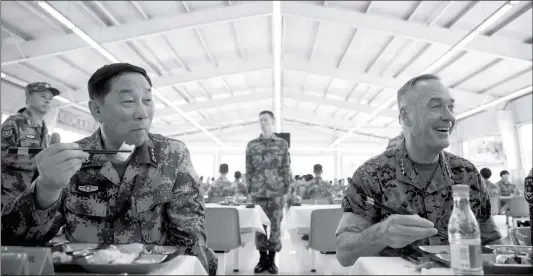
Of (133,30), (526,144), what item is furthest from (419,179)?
(526,144)

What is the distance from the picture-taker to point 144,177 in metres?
1.40

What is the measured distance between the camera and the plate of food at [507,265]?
892mm

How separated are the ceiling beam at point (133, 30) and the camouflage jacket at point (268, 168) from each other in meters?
4.29

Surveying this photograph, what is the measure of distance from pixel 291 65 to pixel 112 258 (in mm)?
10859

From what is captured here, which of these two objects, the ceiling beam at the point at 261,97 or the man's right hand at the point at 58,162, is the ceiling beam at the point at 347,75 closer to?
the ceiling beam at the point at 261,97

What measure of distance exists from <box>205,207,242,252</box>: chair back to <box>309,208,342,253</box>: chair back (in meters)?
0.68

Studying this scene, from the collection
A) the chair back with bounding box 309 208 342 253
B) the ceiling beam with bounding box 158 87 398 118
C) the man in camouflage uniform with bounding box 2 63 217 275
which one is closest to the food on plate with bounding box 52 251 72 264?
the man in camouflage uniform with bounding box 2 63 217 275

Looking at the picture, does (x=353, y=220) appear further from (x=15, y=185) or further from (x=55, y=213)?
(x=15, y=185)

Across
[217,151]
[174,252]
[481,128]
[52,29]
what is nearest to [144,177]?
[174,252]

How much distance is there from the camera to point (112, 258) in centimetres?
94

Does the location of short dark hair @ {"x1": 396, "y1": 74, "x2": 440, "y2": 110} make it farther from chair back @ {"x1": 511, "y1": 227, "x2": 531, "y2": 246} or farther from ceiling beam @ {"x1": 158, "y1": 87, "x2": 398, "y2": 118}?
ceiling beam @ {"x1": 158, "y1": 87, "x2": 398, "y2": 118}

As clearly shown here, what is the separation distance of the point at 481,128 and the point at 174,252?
49.9 feet

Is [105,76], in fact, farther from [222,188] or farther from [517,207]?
[517,207]

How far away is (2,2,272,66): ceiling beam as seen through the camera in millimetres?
7957
